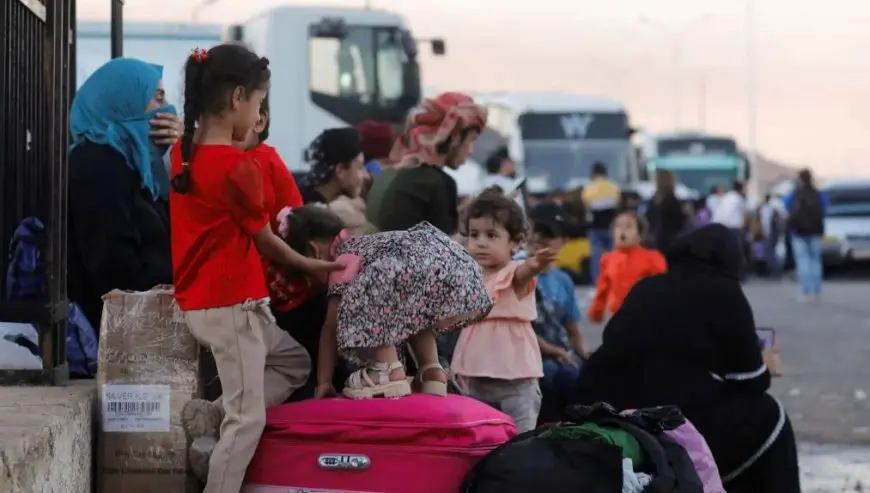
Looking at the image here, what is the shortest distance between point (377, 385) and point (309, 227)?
1.85ft

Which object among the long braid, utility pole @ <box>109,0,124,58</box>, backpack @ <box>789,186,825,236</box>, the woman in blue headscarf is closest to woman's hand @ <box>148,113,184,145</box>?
the woman in blue headscarf

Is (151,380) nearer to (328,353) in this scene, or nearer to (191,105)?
(328,353)

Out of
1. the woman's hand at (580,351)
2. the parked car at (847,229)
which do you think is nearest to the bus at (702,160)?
the parked car at (847,229)

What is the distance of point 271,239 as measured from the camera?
4602mm

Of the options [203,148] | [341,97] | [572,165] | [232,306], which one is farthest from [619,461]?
[572,165]

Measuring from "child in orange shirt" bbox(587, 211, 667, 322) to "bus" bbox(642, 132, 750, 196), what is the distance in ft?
81.2

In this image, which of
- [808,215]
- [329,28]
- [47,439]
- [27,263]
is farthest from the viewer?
[808,215]

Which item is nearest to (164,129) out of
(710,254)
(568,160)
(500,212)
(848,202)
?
(500,212)

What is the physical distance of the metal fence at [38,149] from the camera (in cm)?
511

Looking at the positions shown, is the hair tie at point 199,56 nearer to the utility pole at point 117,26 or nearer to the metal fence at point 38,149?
the metal fence at point 38,149

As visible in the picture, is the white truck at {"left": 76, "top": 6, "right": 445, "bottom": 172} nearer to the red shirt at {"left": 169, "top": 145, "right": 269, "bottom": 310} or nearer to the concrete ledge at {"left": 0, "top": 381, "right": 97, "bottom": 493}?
the concrete ledge at {"left": 0, "top": 381, "right": 97, "bottom": 493}

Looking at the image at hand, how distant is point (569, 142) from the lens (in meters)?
28.6

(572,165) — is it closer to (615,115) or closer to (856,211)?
(615,115)

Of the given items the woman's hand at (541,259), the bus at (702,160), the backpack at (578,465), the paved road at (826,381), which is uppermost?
the bus at (702,160)
